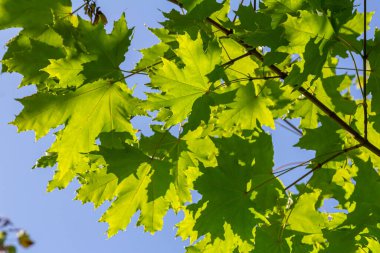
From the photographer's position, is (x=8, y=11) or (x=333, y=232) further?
(x=8, y=11)

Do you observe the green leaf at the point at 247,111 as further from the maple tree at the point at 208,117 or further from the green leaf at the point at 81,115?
the green leaf at the point at 81,115

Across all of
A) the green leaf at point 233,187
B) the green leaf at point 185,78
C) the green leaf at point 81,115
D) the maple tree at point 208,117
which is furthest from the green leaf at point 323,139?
the green leaf at point 81,115

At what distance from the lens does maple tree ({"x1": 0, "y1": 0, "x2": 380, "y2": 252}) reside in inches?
90.0

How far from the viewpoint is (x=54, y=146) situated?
8.72 ft

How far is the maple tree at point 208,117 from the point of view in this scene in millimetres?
2287

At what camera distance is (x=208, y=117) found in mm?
2285

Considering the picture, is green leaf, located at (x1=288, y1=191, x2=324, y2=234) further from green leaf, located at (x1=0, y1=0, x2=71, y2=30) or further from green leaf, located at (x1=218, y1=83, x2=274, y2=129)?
green leaf, located at (x1=0, y1=0, x2=71, y2=30)

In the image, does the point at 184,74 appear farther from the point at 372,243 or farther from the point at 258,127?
the point at 372,243

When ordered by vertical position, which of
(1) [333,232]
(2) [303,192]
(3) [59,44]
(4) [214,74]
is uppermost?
(3) [59,44]

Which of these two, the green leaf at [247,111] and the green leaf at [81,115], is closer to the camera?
the green leaf at [81,115]

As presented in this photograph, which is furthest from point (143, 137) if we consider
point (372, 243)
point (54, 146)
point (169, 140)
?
point (372, 243)

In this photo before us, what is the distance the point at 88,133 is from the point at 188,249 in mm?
1118

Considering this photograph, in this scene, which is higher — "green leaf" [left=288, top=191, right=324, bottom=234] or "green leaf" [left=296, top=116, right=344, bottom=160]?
"green leaf" [left=296, top=116, right=344, bottom=160]

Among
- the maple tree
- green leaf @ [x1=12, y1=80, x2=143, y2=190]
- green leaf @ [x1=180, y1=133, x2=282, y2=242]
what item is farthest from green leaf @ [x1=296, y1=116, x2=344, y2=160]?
green leaf @ [x1=12, y1=80, x2=143, y2=190]
